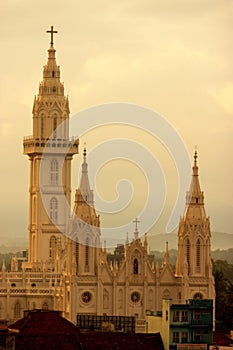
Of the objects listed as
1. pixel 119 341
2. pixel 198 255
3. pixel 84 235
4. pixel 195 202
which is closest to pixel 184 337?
pixel 119 341

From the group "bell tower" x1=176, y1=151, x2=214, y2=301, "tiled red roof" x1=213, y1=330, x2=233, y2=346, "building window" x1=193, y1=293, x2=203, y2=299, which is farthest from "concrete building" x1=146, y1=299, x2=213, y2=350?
"bell tower" x1=176, y1=151, x2=214, y2=301

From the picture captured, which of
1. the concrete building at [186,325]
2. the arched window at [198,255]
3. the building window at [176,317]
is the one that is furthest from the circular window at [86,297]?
the building window at [176,317]

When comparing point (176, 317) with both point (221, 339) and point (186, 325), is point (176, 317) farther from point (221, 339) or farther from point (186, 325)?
point (221, 339)

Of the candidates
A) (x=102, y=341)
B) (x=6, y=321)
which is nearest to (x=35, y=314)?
(x=102, y=341)

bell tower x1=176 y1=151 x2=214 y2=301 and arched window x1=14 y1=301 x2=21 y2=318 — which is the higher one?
bell tower x1=176 y1=151 x2=214 y2=301

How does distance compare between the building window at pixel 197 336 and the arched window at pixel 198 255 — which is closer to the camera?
the building window at pixel 197 336

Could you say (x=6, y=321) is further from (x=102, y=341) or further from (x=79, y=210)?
(x=102, y=341)

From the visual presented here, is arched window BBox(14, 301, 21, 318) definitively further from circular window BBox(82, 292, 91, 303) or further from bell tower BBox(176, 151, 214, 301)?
bell tower BBox(176, 151, 214, 301)

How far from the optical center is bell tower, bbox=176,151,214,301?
183375 millimetres

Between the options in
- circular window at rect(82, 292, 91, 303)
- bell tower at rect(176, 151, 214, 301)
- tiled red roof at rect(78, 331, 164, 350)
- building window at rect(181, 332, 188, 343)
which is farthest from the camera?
bell tower at rect(176, 151, 214, 301)

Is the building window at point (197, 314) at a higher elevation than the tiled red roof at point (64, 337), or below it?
higher

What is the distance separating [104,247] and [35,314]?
130 feet

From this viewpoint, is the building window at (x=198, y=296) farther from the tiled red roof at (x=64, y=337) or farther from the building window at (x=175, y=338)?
the building window at (x=175, y=338)

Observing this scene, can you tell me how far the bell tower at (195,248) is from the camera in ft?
602
